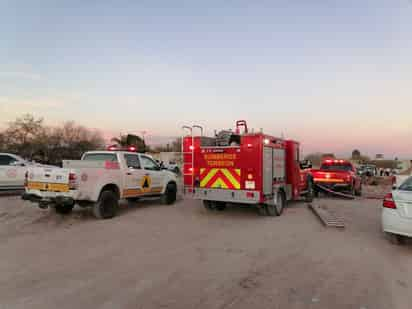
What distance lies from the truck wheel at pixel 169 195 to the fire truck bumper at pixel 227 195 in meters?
2.34

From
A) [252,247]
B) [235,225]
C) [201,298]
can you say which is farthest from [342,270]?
[235,225]

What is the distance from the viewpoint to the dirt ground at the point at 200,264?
350 cm

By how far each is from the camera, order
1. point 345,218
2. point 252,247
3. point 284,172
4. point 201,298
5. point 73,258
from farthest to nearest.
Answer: point 284,172 < point 345,218 < point 252,247 < point 73,258 < point 201,298

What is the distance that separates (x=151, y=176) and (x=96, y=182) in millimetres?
2636

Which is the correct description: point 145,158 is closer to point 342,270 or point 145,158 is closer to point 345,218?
point 345,218

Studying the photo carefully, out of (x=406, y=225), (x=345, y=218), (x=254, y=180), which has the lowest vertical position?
(x=345, y=218)

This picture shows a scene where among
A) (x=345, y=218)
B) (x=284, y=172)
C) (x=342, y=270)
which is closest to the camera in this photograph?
(x=342, y=270)

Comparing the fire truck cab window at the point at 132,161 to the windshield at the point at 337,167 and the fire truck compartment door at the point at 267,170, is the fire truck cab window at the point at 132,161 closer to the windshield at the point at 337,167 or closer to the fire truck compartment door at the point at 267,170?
the fire truck compartment door at the point at 267,170

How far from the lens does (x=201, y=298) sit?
11.4ft

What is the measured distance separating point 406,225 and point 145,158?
26.0 feet

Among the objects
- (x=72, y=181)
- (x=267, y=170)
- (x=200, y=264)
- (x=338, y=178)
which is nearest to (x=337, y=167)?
(x=338, y=178)

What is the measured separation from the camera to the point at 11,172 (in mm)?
12203

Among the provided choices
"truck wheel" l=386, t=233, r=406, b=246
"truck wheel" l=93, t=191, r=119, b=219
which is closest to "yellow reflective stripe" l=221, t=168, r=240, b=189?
"truck wheel" l=93, t=191, r=119, b=219

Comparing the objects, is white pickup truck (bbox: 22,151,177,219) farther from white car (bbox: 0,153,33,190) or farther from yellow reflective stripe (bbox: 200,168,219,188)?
white car (bbox: 0,153,33,190)
